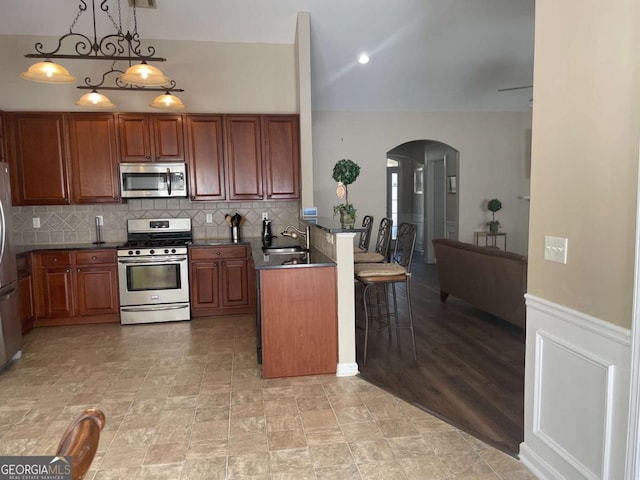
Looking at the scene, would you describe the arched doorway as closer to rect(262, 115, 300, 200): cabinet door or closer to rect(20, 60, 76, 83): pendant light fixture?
rect(262, 115, 300, 200): cabinet door

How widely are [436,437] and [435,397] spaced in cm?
51

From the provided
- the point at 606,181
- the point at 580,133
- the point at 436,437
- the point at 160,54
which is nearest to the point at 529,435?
the point at 436,437

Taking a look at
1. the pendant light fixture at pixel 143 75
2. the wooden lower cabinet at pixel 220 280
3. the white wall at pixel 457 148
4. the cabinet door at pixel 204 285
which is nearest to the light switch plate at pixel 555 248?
the pendant light fixture at pixel 143 75

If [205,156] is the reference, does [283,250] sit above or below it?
below

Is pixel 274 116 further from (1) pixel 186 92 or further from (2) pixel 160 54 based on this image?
(2) pixel 160 54

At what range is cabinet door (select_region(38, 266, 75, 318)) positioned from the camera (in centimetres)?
468

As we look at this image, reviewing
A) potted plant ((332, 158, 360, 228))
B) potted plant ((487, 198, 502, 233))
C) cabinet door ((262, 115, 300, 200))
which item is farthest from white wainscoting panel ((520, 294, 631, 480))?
potted plant ((487, 198, 502, 233))

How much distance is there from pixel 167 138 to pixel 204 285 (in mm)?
1763

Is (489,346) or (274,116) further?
(274,116)

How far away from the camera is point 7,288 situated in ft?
11.9

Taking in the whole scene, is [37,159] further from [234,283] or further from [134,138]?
[234,283]

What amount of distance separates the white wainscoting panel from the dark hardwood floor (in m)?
0.33

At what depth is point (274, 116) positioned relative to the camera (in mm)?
5168

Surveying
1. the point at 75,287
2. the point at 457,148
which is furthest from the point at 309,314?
the point at 457,148
